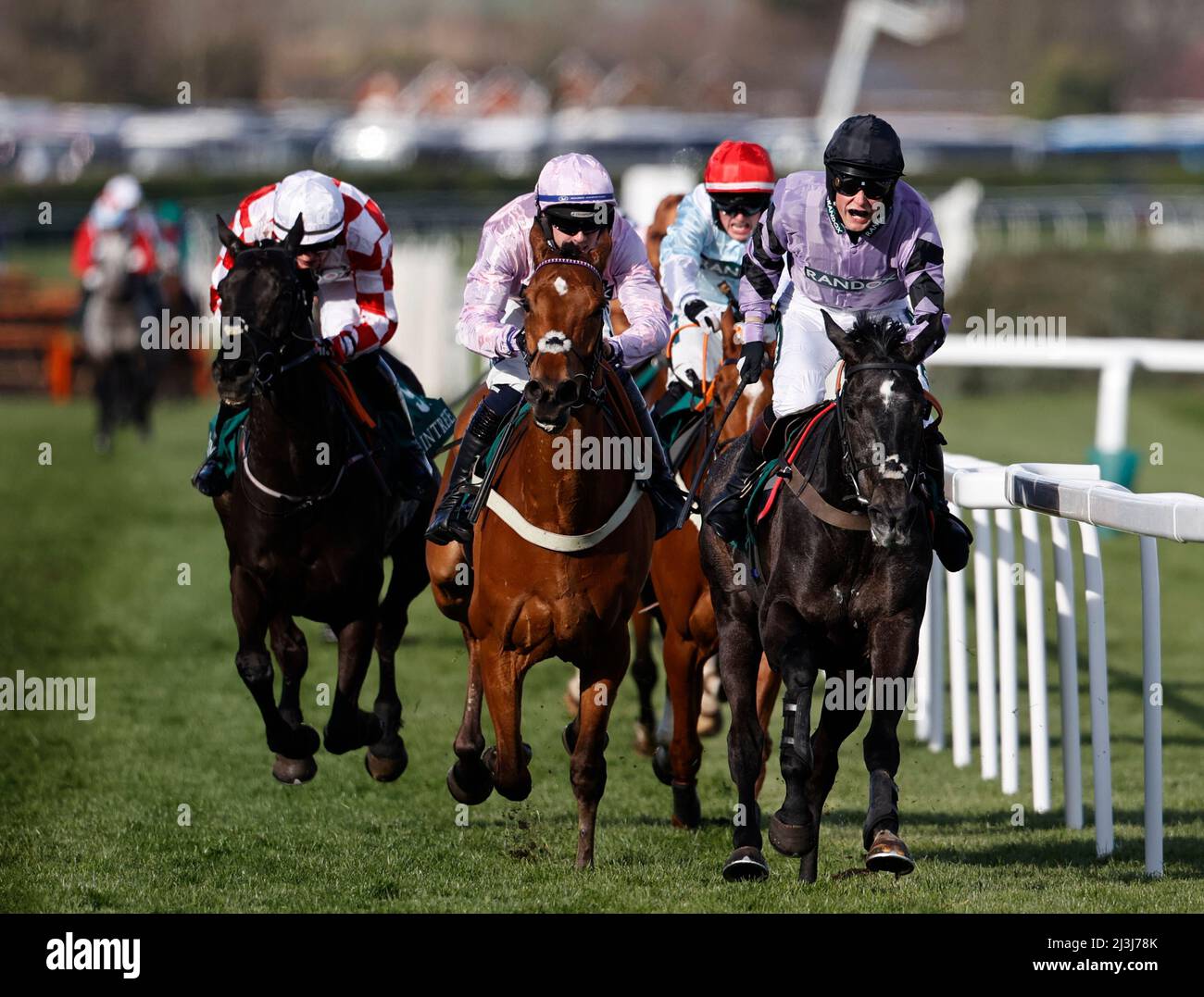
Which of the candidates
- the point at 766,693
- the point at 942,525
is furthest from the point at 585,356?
the point at 766,693

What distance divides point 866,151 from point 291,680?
2938 millimetres

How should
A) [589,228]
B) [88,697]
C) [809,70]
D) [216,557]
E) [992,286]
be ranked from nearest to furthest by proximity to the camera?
[589,228], [88,697], [216,557], [992,286], [809,70]

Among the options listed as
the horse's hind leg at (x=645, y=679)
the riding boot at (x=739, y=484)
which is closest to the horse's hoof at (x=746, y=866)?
the riding boot at (x=739, y=484)

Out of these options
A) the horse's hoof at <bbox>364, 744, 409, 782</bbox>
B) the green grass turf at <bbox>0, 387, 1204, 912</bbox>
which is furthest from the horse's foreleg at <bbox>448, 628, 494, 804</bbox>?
the horse's hoof at <bbox>364, 744, 409, 782</bbox>

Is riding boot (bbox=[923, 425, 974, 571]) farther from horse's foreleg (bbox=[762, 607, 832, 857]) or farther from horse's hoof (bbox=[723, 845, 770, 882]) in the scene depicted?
horse's hoof (bbox=[723, 845, 770, 882])

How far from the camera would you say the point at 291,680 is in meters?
7.62

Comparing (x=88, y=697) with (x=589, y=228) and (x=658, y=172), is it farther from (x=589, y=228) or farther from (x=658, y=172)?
(x=658, y=172)

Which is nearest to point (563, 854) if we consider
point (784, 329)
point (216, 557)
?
point (784, 329)

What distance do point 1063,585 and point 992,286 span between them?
58.6ft

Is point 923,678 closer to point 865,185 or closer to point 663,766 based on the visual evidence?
point 663,766

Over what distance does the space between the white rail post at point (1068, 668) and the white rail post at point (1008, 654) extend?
54cm

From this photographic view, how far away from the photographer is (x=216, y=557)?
1441cm

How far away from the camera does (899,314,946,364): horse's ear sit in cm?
574

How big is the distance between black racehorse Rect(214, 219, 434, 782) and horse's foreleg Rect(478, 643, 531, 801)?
96 centimetres
